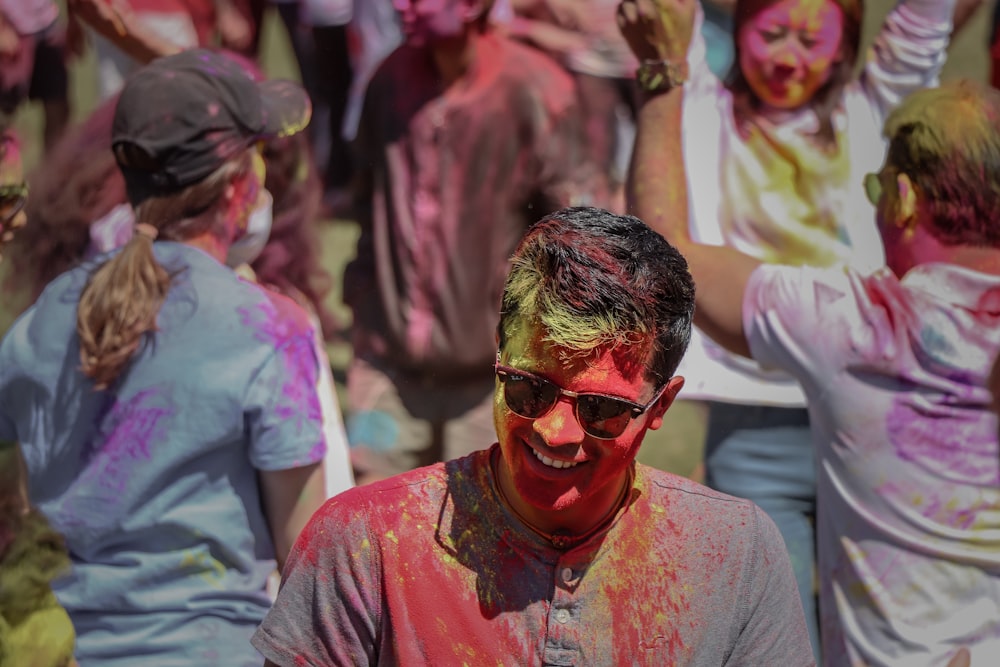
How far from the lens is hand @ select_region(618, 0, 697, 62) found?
2971mm

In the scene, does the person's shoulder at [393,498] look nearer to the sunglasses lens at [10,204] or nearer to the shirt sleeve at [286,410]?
the shirt sleeve at [286,410]

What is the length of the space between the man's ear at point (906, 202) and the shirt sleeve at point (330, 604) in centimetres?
174

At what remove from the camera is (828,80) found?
9.97 ft

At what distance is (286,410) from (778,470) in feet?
4.17

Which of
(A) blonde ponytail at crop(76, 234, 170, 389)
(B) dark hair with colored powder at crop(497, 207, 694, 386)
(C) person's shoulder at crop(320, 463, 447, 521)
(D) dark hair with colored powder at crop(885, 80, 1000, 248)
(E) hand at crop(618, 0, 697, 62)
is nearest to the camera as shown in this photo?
(B) dark hair with colored powder at crop(497, 207, 694, 386)

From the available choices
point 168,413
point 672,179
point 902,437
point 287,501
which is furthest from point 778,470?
point 168,413

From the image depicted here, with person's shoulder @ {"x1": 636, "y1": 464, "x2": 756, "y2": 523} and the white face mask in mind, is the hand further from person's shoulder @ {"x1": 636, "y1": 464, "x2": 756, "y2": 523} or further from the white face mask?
person's shoulder @ {"x1": 636, "y1": 464, "x2": 756, "y2": 523}

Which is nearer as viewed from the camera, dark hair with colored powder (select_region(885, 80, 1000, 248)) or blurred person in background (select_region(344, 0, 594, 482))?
dark hair with colored powder (select_region(885, 80, 1000, 248))

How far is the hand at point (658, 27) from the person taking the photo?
2.97 meters

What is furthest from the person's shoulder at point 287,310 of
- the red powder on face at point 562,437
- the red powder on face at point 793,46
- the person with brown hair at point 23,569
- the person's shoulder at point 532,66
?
the red powder on face at point 793,46

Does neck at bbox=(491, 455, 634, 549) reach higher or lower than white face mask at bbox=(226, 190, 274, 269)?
higher

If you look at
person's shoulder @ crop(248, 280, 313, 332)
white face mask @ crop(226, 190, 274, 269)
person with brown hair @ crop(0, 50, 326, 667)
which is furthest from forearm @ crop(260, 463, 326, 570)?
white face mask @ crop(226, 190, 274, 269)

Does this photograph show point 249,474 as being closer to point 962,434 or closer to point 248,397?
point 248,397

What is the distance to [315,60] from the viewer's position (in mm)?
3166
